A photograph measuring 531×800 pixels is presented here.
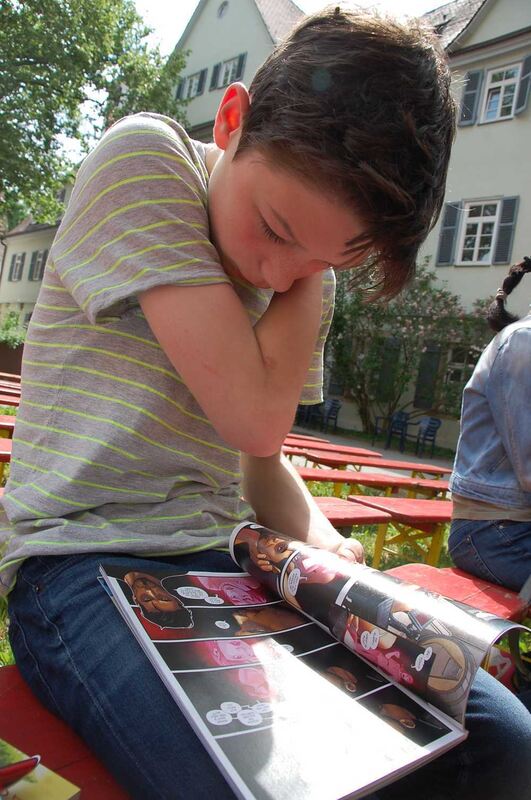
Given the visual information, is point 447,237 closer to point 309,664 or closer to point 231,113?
point 231,113

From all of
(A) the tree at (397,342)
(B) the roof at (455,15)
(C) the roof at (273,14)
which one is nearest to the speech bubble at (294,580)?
(A) the tree at (397,342)

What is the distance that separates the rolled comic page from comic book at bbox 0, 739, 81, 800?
41 centimetres

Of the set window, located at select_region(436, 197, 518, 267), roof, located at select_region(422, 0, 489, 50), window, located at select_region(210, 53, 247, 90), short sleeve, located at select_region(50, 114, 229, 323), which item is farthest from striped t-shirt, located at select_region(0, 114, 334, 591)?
window, located at select_region(210, 53, 247, 90)

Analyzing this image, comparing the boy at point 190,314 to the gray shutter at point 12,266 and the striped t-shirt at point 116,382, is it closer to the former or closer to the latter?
the striped t-shirt at point 116,382

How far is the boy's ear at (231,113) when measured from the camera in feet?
3.58

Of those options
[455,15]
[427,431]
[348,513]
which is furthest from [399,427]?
[348,513]

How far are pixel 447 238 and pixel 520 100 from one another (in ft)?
10.7

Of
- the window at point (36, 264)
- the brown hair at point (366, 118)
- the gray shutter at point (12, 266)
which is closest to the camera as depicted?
→ the brown hair at point (366, 118)

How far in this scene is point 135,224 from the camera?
106 cm

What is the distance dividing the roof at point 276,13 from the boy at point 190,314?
22403mm

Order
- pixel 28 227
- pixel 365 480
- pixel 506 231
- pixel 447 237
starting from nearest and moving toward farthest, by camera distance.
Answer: pixel 365 480 → pixel 506 231 → pixel 447 237 → pixel 28 227

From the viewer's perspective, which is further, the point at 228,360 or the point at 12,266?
the point at 12,266

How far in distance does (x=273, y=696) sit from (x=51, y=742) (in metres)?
0.32

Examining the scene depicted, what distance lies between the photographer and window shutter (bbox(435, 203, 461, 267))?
51.4 feet
